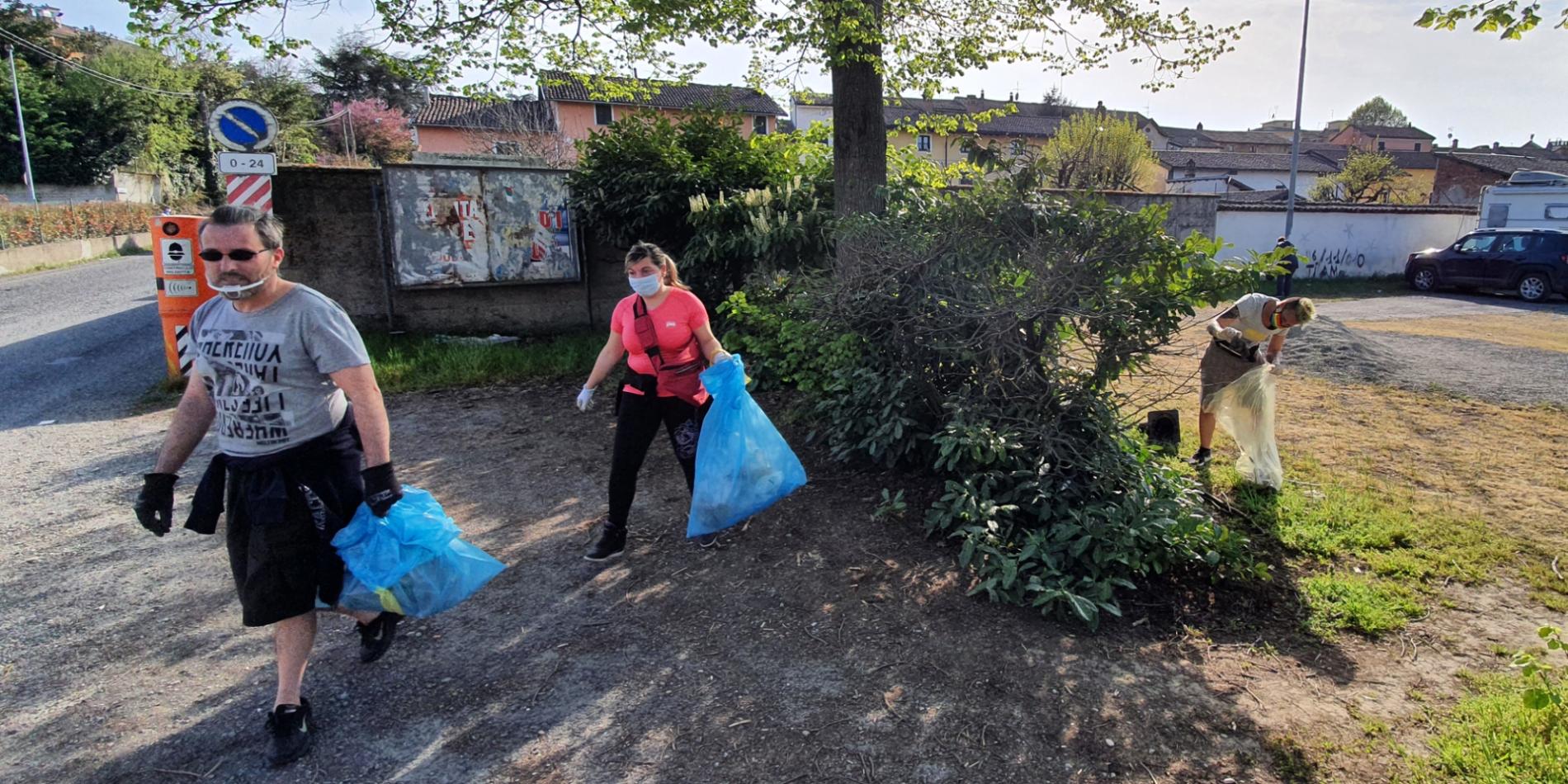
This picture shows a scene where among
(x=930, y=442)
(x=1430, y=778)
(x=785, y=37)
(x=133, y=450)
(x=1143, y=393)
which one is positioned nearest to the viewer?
(x=1430, y=778)

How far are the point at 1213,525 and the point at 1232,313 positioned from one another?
1.90m

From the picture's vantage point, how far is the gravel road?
7.17 metres

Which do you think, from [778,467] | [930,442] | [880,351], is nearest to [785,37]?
[880,351]

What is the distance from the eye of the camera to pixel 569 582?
397cm

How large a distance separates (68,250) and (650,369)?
2507 cm

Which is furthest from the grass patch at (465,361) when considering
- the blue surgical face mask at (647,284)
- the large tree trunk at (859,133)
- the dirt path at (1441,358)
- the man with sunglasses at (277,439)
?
the dirt path at (1441,358)

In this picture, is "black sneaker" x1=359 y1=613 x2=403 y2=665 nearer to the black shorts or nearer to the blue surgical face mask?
the black shorts

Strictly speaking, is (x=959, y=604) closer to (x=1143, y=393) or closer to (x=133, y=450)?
(x=1143, y=393)

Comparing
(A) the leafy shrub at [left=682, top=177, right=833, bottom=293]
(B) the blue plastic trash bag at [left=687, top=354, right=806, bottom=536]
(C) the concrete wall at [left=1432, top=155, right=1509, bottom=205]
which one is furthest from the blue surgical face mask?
(C) the concrete wall at [left=1432, top=155, right=1509, bottom=205]

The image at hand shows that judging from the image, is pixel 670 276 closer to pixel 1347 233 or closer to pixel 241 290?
pixel 241 290

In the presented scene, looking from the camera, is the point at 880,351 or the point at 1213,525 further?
the point at 880,351

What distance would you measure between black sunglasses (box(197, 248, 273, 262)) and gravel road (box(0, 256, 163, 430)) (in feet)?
18.5

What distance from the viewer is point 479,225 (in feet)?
29.2

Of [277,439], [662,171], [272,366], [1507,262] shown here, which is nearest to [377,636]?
[277,439]
